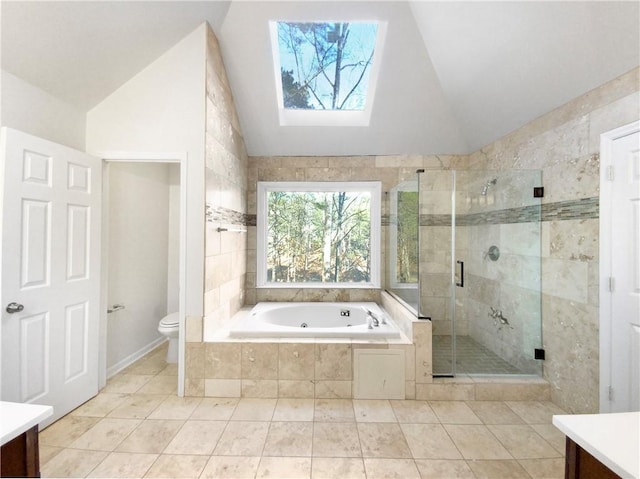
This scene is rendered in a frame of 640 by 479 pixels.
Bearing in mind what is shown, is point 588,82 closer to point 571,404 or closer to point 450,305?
point 450,305

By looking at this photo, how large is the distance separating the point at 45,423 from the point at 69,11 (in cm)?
250

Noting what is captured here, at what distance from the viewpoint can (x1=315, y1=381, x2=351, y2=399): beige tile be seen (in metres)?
2.23

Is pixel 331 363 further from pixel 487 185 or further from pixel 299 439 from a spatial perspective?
pixel 487 185

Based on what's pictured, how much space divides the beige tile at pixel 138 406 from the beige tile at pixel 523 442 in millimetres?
2376

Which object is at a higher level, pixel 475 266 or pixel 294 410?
pixel 475 266

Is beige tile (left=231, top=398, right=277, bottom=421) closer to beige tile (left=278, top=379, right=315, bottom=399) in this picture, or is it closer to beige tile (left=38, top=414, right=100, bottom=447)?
beige tile (left=278, top=379, right=315, bottom=399)

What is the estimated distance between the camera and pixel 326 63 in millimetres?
2781

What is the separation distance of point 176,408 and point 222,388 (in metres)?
0.33

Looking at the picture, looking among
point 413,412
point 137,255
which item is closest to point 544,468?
point 413,412

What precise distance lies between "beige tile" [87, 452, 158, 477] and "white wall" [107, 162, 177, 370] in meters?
1.22

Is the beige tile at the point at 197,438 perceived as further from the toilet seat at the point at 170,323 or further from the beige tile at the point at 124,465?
the toilet seat at the point at 170,323

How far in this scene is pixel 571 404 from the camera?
2.02 metres

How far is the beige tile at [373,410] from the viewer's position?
6.48 ft

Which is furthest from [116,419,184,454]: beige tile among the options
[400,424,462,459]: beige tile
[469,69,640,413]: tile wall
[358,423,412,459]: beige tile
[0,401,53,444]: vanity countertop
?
[469,69,640,413]: tile wall
